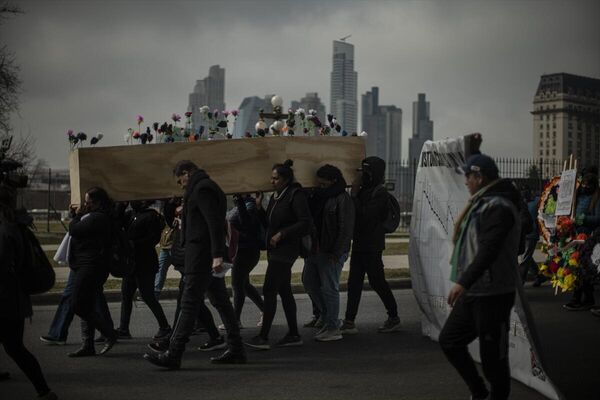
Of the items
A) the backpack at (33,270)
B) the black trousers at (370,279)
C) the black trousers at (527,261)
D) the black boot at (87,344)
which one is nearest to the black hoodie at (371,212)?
the black trousers at (370,279)

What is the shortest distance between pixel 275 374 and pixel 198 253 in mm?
1324

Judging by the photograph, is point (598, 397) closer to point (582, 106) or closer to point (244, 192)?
point (244, 192)

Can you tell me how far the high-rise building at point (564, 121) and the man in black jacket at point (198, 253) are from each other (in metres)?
95.2

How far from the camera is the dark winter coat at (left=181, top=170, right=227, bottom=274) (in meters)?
7.12

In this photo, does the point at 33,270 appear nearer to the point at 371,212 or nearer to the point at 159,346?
the point at 159,346

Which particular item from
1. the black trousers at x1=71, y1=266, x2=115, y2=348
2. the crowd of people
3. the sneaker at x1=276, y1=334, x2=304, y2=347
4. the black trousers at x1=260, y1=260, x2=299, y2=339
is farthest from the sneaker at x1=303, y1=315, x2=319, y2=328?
the black trousers at x1=71, y1=266, x2=115, y2=348

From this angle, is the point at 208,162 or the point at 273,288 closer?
the point at 273,288

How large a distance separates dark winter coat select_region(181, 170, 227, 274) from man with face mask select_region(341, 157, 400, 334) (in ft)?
7.93

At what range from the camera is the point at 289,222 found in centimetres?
820

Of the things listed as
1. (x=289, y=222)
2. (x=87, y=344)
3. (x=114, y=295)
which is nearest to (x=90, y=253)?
(x=87, y=344)

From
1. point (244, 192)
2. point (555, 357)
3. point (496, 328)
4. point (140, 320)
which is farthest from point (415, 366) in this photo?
point (140, 320)

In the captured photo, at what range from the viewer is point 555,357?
768cm

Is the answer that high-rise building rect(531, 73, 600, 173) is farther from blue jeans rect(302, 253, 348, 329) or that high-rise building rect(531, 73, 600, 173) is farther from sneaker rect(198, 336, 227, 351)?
sneaker rect(198, 336, 227, 351)

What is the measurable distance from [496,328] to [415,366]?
7.14 feet
